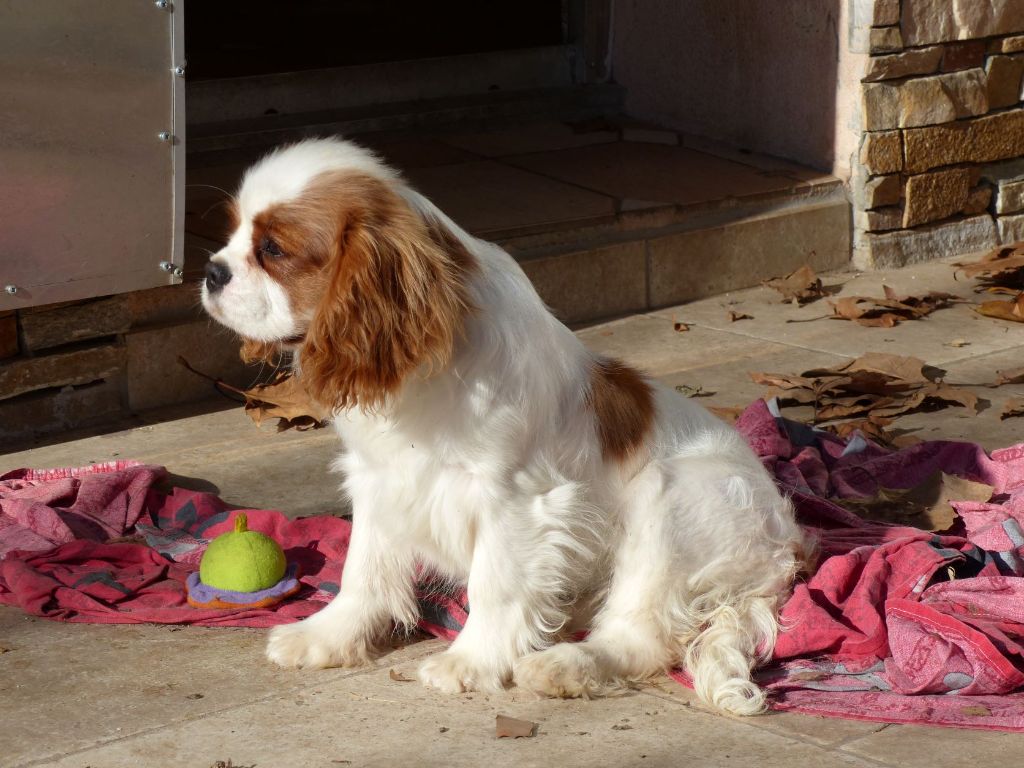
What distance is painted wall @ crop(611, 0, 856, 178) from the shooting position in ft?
25.6

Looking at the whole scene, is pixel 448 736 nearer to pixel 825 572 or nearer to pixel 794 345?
pixel 825 572

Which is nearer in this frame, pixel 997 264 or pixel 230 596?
pixel 230 596

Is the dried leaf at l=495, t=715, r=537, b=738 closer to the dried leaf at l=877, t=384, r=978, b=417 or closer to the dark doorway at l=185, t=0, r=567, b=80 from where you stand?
the dried leaf at l=877, t=384, r=978, b=417

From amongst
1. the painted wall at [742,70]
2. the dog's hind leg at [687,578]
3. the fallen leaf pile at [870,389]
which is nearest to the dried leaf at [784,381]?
the fallen leaf pile at [870,389]

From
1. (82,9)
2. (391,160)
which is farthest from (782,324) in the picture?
(82,9)

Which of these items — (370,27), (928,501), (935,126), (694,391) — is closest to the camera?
(928,501)

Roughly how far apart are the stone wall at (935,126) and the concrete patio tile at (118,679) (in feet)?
15.4

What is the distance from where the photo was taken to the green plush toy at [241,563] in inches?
157

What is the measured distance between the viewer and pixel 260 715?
11.4 ft

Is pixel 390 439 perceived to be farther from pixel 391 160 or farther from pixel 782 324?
pixel 391 160

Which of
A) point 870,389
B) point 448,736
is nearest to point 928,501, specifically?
point 870,389

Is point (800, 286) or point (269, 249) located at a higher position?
point (269, 249)

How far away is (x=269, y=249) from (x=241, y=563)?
3.26 feet

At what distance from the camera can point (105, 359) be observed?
5570 mm
